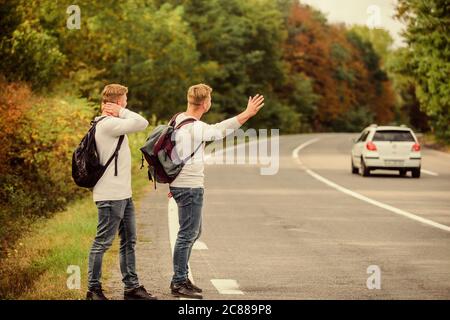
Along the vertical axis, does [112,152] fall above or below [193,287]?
above

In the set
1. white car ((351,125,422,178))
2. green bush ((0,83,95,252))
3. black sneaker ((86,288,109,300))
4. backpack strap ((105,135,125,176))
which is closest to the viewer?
black sneaker ((86,288,109,300))

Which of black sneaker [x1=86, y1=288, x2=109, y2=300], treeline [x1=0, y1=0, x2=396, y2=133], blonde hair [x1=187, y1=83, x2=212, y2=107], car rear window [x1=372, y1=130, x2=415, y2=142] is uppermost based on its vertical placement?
treeline [x1=0, y1=0, x2=396, y2=133]

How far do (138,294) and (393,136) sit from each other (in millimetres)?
23020

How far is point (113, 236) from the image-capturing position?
9.71 metres

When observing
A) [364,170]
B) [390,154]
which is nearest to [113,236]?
[364,170]

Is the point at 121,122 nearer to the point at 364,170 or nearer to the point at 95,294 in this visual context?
the point at 95,294

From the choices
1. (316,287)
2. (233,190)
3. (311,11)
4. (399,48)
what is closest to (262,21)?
(311,11)

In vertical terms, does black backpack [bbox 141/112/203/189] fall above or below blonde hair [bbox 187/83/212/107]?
below

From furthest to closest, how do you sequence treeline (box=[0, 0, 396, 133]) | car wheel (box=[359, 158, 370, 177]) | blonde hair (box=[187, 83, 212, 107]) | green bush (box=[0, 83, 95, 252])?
treeline (box=[0, 0, 396, 133]), car wheel (box=[359, 158, 370, 177]), green bush (box=[0, 83, 95, 252]), blonde hair (box=[187, 83, 212, 107])

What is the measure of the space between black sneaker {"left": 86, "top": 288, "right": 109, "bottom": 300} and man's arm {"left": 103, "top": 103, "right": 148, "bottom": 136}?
53.3 inches

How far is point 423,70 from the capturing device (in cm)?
5066

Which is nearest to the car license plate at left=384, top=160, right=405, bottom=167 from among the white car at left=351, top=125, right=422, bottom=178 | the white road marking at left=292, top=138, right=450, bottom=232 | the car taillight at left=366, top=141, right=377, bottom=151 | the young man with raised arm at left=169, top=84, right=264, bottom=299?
the white car at left=351, top=125, right=422, bottom=178

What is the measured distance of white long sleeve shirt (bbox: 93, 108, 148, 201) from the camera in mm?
9547

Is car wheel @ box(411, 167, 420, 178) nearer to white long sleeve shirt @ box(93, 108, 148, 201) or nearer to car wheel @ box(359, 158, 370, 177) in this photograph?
car wheel @ box(359, 158, 370, 177)
